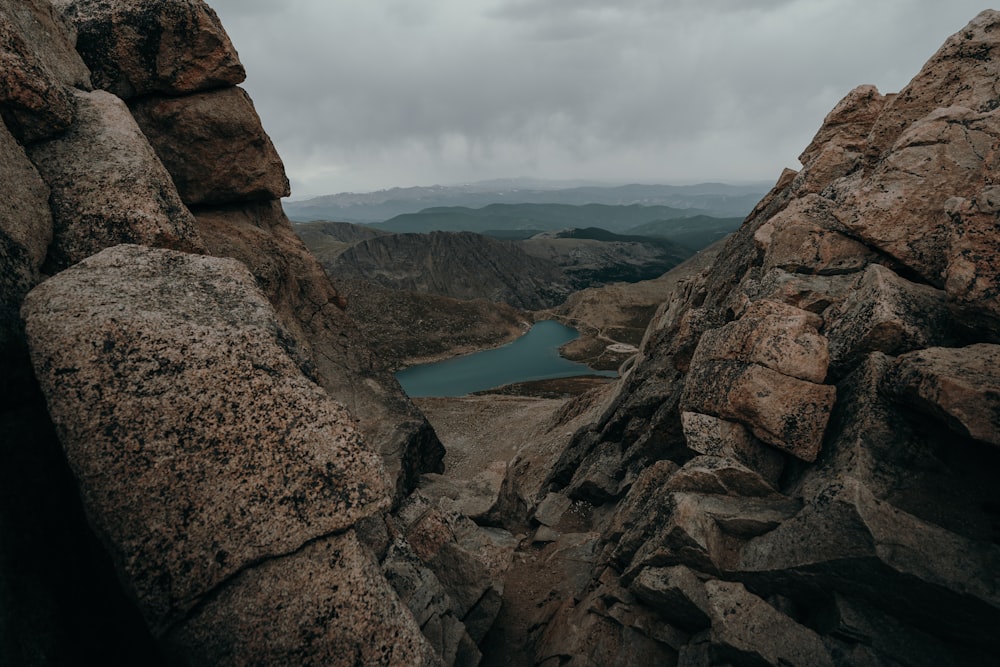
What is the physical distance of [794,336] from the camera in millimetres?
12445

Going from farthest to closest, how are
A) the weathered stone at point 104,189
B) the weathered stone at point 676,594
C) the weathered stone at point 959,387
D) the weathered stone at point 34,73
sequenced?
1. the weathered stone at point 676,594
2. the weathered stone at point 104,189
3. the weathered stone at point 34,73
4. the weathered stone at point 959,387

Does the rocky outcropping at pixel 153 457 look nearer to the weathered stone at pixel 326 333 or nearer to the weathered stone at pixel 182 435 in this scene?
the weathered stone at pixel 182 435

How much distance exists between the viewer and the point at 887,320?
36.4 ft

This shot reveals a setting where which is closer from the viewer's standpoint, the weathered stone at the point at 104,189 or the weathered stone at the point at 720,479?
the weathered stone at the point at 104,189

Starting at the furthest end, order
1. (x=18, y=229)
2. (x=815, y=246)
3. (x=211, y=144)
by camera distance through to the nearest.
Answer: (x=211, y=144) → (x=815, y=246) → (x=18, y=229)

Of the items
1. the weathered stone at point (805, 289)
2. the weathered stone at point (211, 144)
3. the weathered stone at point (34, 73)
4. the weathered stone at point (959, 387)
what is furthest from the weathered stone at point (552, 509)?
the weathered stone at point (34, 73)

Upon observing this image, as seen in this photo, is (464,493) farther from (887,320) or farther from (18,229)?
(18,229)

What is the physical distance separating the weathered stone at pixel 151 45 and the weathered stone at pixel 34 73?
136 inches

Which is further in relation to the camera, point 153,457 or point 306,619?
point 306,619

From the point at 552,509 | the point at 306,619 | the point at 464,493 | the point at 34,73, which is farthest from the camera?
the point at 464,493

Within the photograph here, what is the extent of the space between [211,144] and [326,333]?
34.6 feet

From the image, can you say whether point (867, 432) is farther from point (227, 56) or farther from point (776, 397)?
point (227, 56)

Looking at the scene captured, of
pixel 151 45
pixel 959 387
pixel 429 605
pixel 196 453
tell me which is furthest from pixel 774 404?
pixel 151 45

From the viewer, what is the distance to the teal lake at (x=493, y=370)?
103938 mm
